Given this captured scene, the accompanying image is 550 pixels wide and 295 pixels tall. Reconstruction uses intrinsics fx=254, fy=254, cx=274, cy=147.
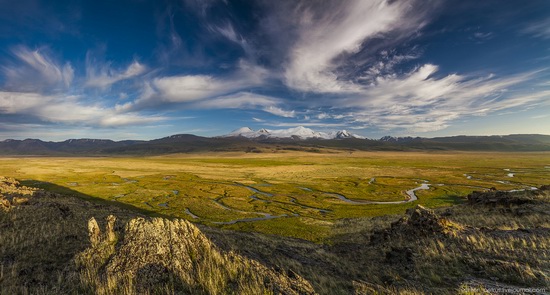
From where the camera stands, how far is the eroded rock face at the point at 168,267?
811cm

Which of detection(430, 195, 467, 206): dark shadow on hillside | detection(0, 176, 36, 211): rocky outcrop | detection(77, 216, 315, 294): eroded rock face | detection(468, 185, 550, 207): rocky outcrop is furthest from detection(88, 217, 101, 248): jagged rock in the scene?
detection(430, 195, 467, 206): dark shadow on hillside

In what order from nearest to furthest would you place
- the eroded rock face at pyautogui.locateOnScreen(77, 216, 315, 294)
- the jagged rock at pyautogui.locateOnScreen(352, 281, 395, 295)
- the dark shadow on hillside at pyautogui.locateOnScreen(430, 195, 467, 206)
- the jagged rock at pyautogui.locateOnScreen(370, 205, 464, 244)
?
the eroded rock face at pyautogui.locateOnScreen(77, 216, 315, 294)
the jagged rock at pyautogui.locateOnScreen(352, 281, 395, 295)
the jagged rock at pyautogui.locateOnScreen(370, 205, 464, 244)
the dark shadow on hillside at pyautogui.locateOnScreen(430, 195, 467, 206)

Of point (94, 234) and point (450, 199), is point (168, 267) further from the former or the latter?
point (450, 199)

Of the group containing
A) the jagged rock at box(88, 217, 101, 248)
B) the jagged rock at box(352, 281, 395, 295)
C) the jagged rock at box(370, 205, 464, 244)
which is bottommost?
the jagged rock at box(370, 205, 464, 244)

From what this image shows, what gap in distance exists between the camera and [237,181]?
93.2m

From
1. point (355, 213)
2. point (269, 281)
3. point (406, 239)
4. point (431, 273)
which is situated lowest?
point (355, 213)

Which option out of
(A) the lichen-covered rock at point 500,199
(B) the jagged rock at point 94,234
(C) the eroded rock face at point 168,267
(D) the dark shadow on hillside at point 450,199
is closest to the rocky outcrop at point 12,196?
(B) the jagged rock at point 94,234

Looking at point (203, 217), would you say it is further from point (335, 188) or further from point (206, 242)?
point (335, 188)

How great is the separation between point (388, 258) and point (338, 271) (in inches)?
182

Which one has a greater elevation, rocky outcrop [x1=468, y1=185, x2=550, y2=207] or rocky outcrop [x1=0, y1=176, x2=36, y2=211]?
rocky outcrop [x1=0, y1=176, x2=36, y2=211]

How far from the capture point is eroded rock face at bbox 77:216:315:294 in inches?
319

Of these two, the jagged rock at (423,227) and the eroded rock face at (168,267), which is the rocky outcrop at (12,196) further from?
the jagged rock at (423,227)

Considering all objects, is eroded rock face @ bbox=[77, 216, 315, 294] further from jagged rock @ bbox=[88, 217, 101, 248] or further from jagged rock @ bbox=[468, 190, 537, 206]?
jagged rock @ bbox=[468, 190, 537, 206]

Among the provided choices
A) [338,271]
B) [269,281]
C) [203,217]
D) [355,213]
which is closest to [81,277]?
[269,281]
